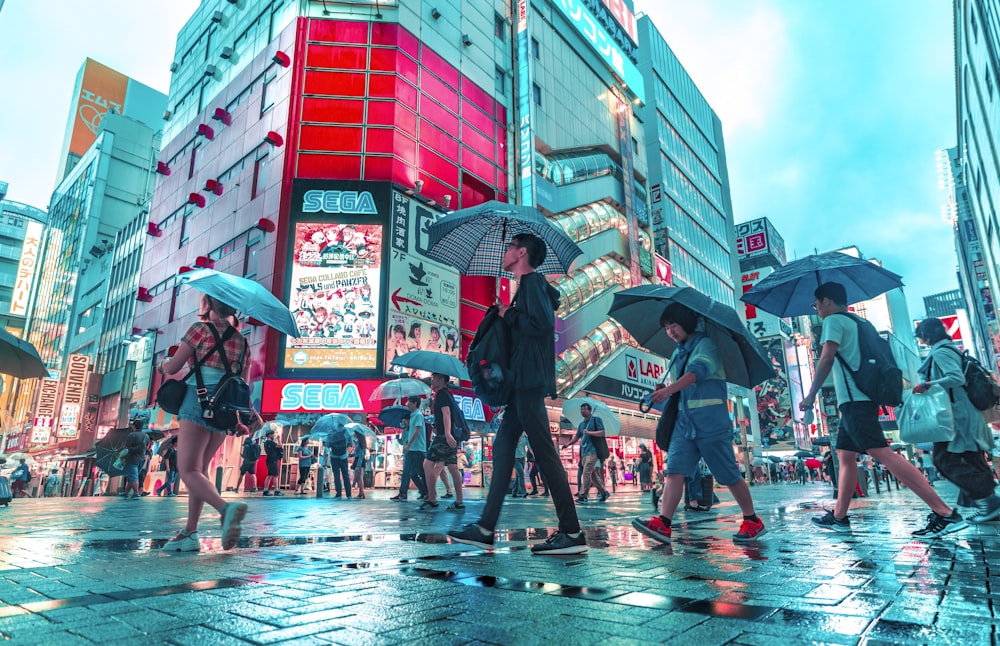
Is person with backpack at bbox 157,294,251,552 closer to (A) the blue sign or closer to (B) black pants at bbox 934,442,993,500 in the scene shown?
(B) black pants at bbox 934,442,993,500

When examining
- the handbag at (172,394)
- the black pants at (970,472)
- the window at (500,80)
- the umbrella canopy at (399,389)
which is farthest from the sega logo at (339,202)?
the black pants at (970,472)

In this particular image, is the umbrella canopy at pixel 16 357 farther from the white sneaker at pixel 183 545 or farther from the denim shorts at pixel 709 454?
the denim shorts at pixel 709 454

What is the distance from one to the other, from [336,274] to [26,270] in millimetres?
64294

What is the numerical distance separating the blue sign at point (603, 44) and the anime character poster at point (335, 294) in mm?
20568

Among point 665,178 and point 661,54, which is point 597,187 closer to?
point 665,178

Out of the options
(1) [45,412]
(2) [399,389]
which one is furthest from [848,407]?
(1) [45,412]

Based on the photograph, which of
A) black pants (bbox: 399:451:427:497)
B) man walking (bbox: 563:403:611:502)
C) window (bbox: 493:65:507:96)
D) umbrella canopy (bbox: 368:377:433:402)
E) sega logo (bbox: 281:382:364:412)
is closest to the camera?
black pants (bbox: 399:451:427:497)

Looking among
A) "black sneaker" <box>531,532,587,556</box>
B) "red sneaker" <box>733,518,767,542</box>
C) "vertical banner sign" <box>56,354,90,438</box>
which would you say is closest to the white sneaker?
"black sneaker" <box>531,532,587,556</box>

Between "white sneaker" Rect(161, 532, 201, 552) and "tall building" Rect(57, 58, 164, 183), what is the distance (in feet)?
271

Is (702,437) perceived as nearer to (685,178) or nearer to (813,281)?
(813,281)

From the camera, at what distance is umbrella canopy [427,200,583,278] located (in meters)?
4.80

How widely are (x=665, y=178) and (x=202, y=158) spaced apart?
97.2 ft

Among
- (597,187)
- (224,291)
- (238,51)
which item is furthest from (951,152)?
(224,291)

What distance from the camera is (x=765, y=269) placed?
70.2 meters
